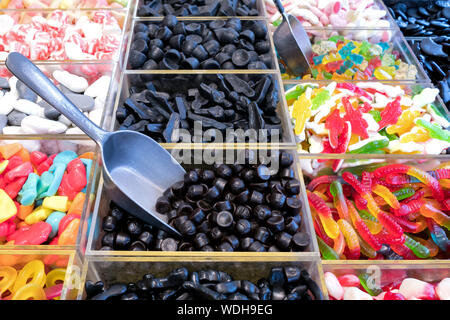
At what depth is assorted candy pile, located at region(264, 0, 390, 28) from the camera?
2107mm

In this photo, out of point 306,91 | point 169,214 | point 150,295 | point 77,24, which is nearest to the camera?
point 150,295

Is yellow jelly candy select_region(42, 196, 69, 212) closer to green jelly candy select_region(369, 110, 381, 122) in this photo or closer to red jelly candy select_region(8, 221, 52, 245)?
red jelly candy select_region(8, 221, 52, 245)

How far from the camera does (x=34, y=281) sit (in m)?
1.04

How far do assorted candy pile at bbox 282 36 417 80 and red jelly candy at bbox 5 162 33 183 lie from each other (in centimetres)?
125

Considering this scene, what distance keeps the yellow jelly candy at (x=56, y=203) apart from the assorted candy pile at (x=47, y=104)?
1.05ft

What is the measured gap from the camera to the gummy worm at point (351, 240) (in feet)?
3.90

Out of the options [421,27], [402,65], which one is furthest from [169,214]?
[421,27]

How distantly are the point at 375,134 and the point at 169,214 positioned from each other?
921 millimetres

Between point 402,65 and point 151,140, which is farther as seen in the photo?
point 402,65

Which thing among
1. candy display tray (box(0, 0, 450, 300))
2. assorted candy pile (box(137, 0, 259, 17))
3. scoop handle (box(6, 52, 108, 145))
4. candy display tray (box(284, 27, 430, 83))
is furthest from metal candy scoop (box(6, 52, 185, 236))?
candy display tray (box(284, 27, 430, 83))

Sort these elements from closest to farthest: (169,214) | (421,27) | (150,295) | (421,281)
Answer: (150,295) < (421,281) < (169,214) < (421,27)

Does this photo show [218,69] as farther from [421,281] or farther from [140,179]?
[421,281]

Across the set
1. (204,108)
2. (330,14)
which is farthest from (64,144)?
(330,14)

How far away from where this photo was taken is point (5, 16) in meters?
1.96
